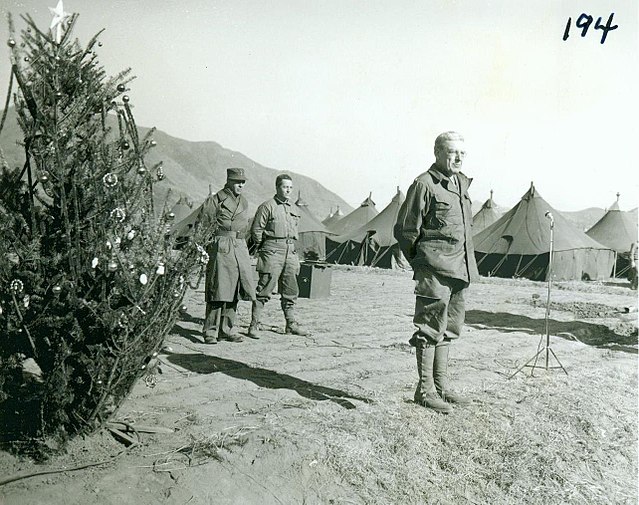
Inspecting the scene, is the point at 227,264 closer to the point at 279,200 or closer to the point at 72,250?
the point at 279,200

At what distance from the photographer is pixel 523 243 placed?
18.0 m

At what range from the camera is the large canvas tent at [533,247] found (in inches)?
702

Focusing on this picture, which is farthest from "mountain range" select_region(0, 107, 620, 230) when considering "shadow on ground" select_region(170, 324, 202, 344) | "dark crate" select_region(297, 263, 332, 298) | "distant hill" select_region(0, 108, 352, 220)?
"shadow on ground" select_region(170, 324, 202, 344)

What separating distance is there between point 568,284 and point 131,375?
1615 cm

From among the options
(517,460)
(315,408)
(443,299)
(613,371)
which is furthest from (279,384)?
(613,371)

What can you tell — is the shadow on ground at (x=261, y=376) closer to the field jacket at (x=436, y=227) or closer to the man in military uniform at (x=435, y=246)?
the man in military uniform at (x=435, y=246)

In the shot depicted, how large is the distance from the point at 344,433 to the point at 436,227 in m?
1.53

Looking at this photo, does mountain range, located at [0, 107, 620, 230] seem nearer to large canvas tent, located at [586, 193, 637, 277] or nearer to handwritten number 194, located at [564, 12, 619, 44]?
large canvas tent, located at [586, 193, 637, 277]

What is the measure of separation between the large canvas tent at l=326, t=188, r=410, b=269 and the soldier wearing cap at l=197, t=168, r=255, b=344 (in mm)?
15169

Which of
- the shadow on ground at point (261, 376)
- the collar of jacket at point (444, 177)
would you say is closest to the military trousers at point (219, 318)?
the shadow on ground at point (261, 376)

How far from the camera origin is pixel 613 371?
555 centimetres

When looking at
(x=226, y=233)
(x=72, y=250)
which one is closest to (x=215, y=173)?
(x=226, y=233)

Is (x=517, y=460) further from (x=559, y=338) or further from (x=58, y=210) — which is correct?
(x=559, y=338)

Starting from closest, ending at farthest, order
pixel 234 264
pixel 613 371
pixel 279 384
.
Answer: pixel 279 384, pixel 613 371, pixel 234 264
